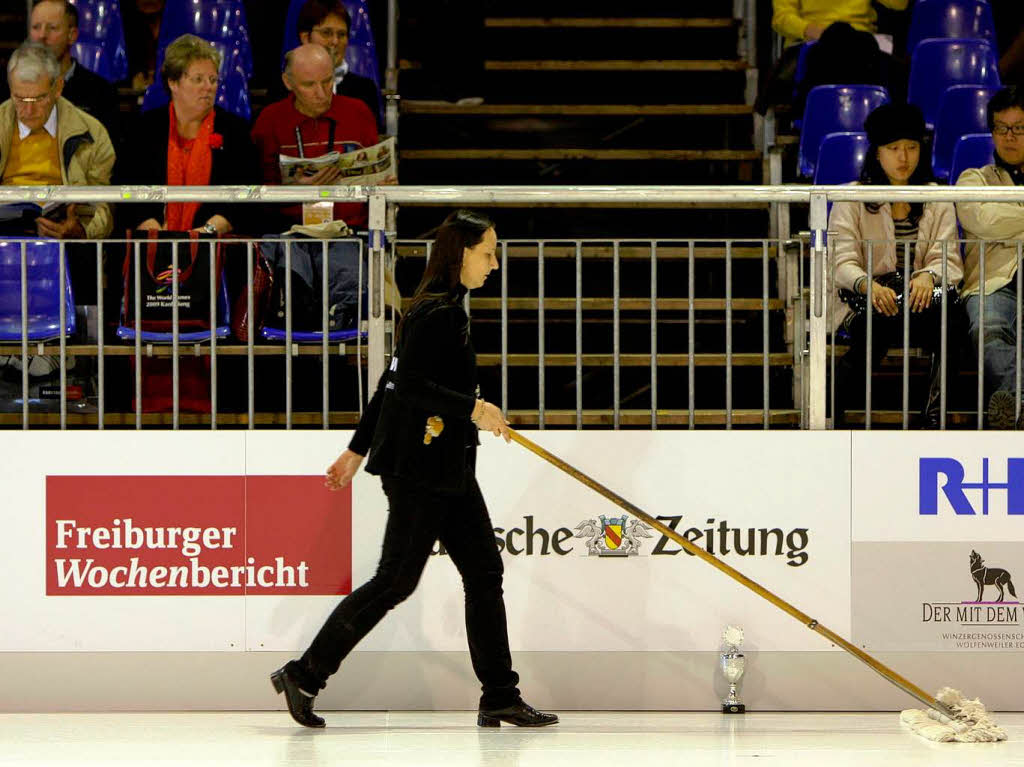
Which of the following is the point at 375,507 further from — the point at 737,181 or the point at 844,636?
the point at 737,181

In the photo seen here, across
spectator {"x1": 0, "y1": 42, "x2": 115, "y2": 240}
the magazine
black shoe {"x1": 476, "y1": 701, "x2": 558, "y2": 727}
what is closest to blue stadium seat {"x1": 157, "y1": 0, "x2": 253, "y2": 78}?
spectator {"x1": 0, "y1": 42, "x2": 115, "y2": 240}

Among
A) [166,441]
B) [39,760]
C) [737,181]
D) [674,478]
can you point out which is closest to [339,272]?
[166,441]

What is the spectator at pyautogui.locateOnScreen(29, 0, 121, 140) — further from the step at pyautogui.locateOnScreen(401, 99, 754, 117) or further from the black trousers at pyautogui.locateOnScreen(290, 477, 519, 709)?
the black trousers at pyautogui.locateOnScreen(290, 477, 519, 709)

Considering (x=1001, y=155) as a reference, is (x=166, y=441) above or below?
below

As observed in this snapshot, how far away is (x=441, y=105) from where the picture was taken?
28.8 feet

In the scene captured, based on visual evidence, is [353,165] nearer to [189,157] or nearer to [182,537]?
[189,157]

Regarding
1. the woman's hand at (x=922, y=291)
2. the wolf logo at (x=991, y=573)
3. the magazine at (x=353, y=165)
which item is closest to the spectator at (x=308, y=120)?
the magazine at (x=353, y=165)

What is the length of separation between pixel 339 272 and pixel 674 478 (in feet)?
4.78

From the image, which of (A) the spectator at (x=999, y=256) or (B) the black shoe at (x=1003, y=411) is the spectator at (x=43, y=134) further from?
(B) the black shoe at (x=1003, y=411)

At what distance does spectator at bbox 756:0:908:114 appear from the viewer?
323 inches

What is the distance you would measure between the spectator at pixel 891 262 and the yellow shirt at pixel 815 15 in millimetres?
2395

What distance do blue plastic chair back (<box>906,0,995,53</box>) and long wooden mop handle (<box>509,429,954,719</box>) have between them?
5049 mm

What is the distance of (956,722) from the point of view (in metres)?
4.96

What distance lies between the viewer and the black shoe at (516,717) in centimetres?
511
